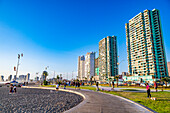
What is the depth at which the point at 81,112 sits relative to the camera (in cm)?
610

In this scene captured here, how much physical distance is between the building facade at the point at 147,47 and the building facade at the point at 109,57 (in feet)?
83.7

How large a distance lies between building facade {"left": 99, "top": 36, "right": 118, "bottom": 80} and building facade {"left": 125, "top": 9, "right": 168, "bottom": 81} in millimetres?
25523

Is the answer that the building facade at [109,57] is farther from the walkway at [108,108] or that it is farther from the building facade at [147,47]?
the walkway at [108,108]

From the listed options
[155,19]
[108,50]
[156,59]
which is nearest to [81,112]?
[156,59]

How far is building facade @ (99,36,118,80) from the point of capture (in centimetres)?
13625

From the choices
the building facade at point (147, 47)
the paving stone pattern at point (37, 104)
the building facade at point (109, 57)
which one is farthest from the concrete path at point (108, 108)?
the building facade at point (109, 57)

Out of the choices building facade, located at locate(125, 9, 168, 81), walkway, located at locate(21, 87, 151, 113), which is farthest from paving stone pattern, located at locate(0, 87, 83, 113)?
building facade, located at locate(125, 9, 168, 81)

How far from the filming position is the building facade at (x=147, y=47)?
3465 inches

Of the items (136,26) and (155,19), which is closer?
(155,19)

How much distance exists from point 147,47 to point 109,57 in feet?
161

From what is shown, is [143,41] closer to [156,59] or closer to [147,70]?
[156,59]

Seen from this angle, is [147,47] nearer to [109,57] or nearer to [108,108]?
[109,57]

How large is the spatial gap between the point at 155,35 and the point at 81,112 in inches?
4477

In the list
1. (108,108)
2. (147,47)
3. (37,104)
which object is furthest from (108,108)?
(147,47)
